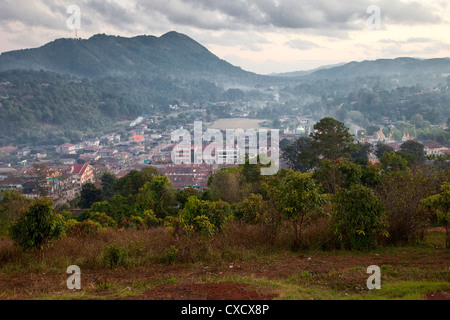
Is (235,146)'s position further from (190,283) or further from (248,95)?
(248,95)

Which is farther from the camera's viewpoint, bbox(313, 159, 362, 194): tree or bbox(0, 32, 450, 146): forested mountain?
bbox(0, 32, 450, 146): forested mountain

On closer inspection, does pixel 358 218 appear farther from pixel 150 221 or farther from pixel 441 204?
pixel 150 221

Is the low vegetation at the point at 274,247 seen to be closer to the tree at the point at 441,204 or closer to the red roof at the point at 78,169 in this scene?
the tree at the point at 441,204

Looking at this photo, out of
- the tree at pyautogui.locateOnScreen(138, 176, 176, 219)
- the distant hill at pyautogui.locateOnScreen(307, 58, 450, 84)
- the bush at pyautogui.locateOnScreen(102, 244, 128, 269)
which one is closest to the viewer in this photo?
the bush at pyautogui.locateOnScreen(102, 244, 128, 269)

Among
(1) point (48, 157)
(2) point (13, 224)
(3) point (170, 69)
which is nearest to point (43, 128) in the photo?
(1) point (48, 157)

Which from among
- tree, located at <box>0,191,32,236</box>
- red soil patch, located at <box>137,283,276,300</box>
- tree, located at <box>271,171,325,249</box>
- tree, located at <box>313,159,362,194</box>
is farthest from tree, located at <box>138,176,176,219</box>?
red soil patch, located at <box>137,283,276,300</box>

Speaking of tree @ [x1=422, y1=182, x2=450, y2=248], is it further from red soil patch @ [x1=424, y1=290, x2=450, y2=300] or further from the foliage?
red soil patch @ [x1=424, y1=290, x2=450, y2=300]

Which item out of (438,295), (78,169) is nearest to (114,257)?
(438,295)
